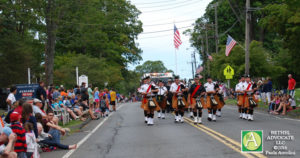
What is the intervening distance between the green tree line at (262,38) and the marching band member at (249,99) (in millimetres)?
4646

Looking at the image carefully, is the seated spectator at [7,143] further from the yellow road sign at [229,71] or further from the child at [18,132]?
the yellow road sign at [229,71]

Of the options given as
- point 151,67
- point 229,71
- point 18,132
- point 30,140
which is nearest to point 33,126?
point 30,140

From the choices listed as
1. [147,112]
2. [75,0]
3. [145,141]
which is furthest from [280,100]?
[75,0]

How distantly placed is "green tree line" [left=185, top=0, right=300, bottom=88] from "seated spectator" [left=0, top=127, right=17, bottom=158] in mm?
16423

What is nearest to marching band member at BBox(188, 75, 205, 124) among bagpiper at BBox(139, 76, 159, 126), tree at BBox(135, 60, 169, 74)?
bagpiper at BBox(139, 76, 159, 126)

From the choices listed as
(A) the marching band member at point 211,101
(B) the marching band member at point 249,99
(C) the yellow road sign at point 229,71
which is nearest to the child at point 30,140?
(A) the marching band member at point 211,101

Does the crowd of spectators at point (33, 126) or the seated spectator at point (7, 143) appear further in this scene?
the crowd of spectators at point (33, 126)

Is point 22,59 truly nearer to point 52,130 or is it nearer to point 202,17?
point 202,17

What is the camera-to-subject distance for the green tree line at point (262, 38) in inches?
928

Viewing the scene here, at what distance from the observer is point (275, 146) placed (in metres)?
10.6

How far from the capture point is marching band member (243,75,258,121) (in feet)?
61.0

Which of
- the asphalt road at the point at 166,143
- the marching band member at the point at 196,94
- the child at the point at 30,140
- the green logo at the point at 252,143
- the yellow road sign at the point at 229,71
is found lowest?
the asphalt road at the point at 166,143

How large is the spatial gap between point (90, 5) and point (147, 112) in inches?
731

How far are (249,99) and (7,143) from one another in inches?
482
